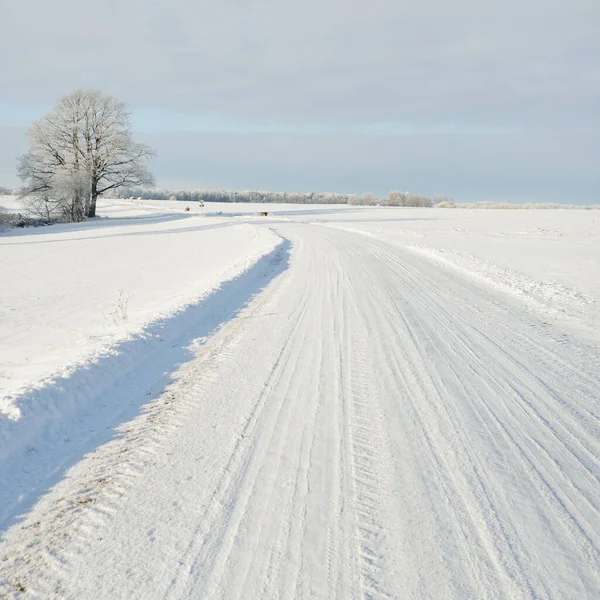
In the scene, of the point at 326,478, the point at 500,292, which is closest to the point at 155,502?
the point at 326,478

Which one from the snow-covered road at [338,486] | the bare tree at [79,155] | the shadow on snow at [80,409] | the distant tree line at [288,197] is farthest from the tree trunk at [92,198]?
the distant tree line at [288,197]

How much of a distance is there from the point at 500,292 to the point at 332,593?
10.1 meters

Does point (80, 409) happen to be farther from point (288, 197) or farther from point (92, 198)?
point (288, 197)

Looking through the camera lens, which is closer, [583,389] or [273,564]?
[273,564]

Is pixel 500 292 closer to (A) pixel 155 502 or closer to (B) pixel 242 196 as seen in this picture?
(A) pixel 155 502

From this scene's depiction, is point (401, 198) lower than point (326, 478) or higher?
higher

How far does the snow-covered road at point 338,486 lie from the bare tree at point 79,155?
3896 cm

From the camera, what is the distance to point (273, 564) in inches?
96.7

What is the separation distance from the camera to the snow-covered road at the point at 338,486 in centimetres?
240

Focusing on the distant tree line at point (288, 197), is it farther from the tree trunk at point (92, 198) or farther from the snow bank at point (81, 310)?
the snow bank at point (81, 310)

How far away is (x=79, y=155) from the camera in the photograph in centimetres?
4138

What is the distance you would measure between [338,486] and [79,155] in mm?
45757

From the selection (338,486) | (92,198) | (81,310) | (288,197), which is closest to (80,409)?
(338,486)

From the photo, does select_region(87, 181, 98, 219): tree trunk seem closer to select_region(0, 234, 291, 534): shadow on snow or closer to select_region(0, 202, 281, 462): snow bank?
select_region(0, 202, 281, 462): snow bank
